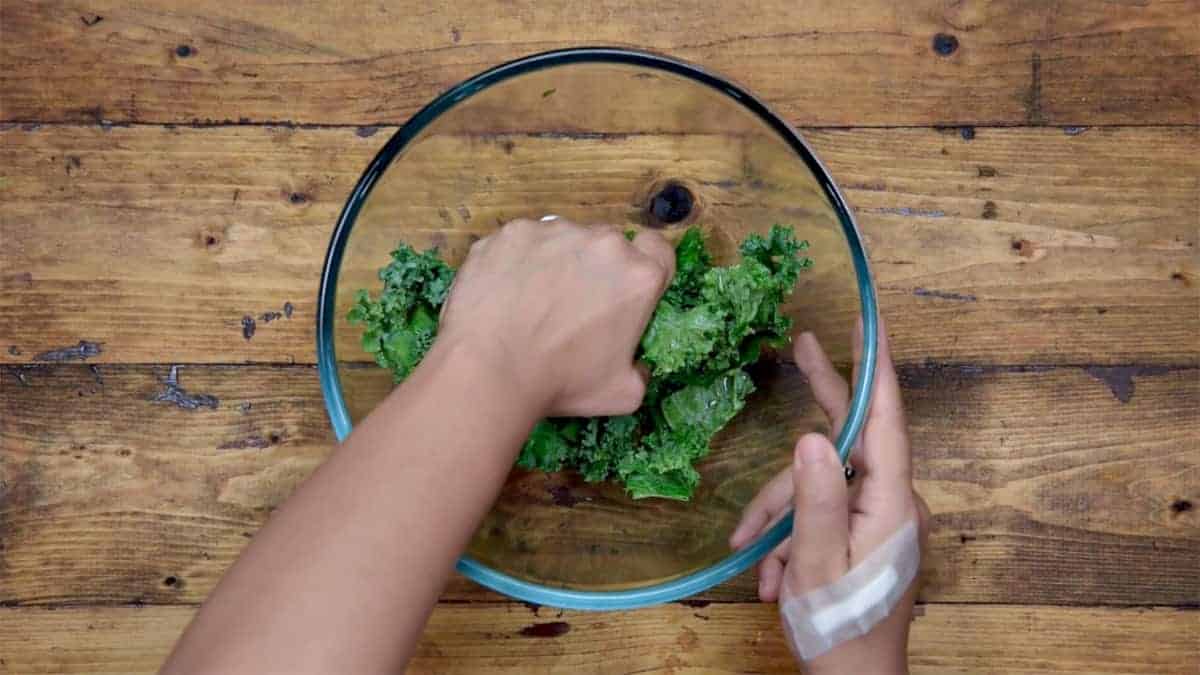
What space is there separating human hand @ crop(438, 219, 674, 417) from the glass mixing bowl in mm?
143

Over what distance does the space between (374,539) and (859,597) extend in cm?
54

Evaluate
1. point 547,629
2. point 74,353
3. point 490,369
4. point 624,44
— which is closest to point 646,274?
point 490,369

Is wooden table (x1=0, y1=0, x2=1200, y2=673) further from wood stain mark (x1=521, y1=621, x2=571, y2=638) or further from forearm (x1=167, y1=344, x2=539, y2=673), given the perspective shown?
forearm (x1=167, y1=344, x2=539, y2=673)

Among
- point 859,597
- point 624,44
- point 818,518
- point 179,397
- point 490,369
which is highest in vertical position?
point 624,44

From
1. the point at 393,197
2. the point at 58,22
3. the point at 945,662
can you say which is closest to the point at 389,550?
the point at 393,197

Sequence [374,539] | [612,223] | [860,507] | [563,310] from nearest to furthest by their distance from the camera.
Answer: [374,539] → [563,310] → [860,507] → [612,223]

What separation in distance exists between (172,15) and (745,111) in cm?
76

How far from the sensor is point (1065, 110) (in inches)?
46.8

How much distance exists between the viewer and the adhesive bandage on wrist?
0.99 meters

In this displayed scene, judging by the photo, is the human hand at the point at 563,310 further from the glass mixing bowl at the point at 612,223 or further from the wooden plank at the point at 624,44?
the wooden plank at the point at 624,44

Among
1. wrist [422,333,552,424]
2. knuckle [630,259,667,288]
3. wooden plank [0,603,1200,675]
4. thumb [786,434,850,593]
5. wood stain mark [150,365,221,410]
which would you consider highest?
knuckle [630,259,667,288]

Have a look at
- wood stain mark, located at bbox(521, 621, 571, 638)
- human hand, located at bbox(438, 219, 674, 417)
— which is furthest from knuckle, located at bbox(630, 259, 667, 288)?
wood stain mark, located at bbox(521, 621, 571, 638)

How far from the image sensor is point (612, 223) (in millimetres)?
1110

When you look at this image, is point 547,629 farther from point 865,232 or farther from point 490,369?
point 865,232
